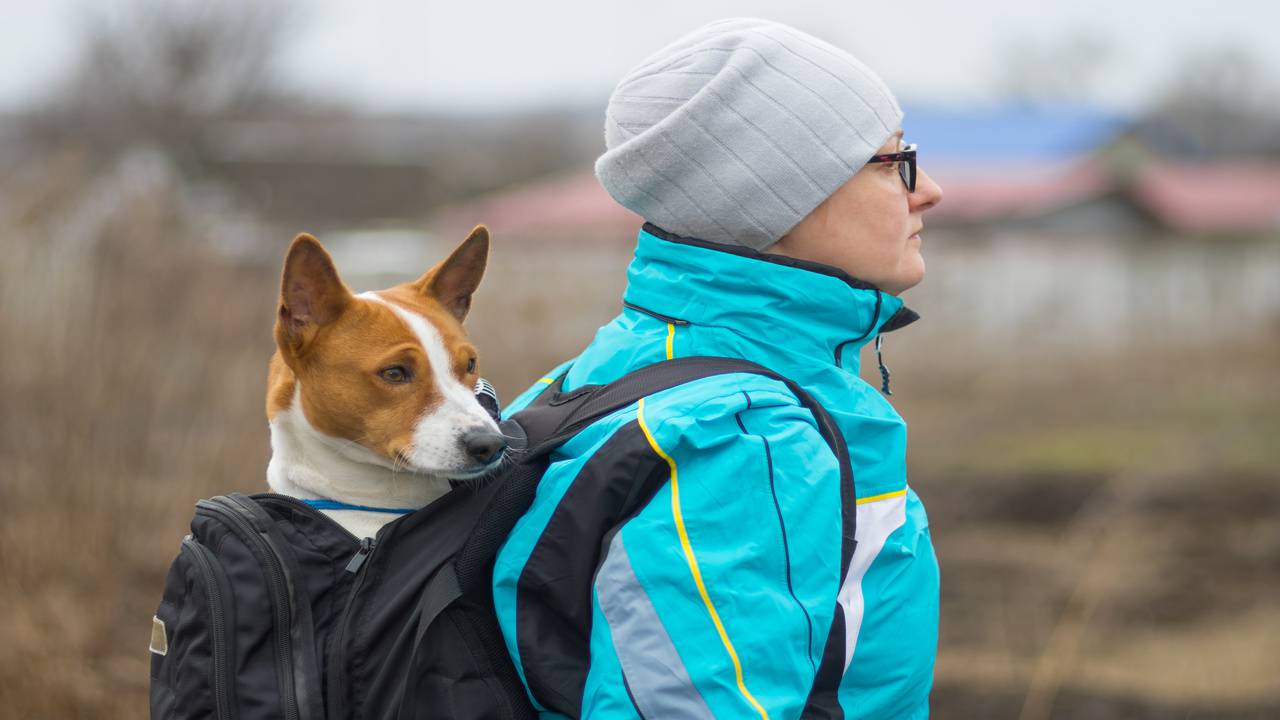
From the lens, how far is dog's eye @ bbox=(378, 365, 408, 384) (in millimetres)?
2408

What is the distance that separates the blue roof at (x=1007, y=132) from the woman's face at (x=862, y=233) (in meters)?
30.6

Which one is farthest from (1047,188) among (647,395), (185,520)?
(647,395)

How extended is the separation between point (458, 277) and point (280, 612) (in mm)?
967

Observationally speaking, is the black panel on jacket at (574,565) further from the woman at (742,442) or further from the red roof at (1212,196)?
the red roof at (1212,196)

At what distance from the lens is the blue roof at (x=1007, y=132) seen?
3394 centimetres

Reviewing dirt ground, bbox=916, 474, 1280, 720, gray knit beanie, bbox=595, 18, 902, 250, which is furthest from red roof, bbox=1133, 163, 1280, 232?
gray knit beanie, bbox=595, 18, 902, 250

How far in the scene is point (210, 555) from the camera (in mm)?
1963

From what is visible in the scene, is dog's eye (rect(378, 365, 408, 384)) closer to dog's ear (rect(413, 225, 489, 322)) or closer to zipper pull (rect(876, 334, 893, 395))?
dog's ear (rect(413, 225, 489, 322))

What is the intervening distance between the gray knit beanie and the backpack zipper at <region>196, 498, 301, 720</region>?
0.86m

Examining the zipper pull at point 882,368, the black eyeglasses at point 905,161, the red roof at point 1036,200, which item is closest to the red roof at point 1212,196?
the red roof at point 1036,200

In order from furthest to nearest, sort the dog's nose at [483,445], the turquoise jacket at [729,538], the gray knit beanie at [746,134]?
the dog's nose at [483,445] → the gray knit beanie at [746,134] → the turquoise jacket at [729,538]

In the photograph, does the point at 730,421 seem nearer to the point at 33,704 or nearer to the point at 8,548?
the point at 33,704

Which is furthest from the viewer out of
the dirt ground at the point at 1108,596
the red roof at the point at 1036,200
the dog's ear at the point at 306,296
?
the red roof at the point at 1036,200

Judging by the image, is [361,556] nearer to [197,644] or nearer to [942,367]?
[197,644]
